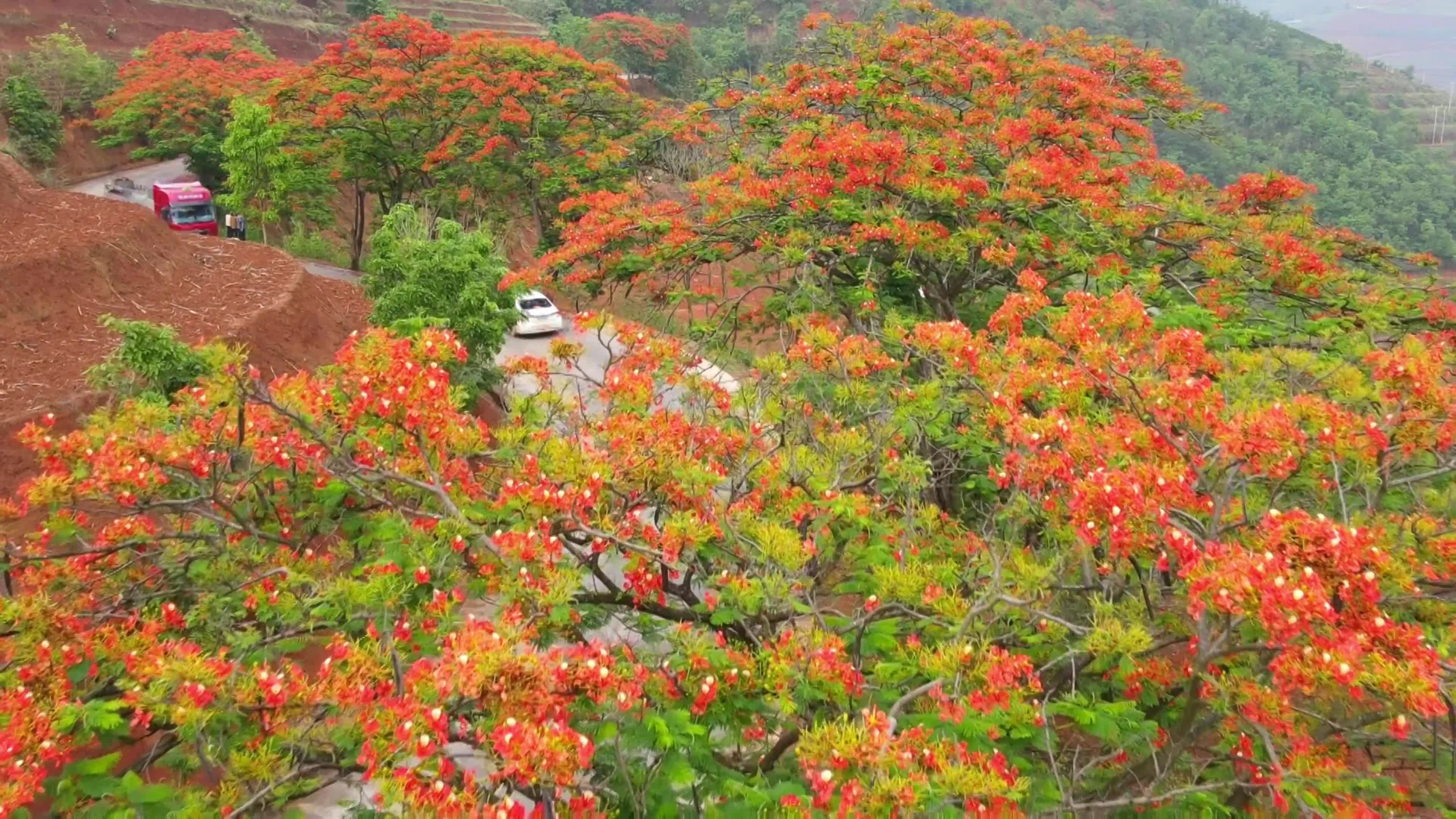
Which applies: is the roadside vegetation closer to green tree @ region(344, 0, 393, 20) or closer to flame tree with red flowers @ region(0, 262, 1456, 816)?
flame tree with red flowers @ region(0, 262, 1456, 816)

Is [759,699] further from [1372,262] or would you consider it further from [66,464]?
[1372,262]

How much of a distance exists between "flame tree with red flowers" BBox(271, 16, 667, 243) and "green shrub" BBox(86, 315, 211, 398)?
36.1 ft

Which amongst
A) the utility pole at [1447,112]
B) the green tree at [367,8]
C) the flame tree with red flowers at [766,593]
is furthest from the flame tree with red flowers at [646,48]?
the utility pole at [1447,112]

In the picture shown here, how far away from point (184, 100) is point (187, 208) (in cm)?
756

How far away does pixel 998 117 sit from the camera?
421 inches

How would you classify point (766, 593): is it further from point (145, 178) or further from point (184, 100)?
point (145, 178)

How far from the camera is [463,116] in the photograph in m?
19.3

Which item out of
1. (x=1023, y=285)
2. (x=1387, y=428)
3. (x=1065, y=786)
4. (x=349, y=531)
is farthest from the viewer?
(x=1023, y=285)

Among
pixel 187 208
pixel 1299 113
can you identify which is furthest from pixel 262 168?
pixel 1299 113

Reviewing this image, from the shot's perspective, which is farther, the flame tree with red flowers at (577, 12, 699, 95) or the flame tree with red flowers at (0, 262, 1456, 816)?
the flame tree with red flowers at (577, 12, 699, 95)

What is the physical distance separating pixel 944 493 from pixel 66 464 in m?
6.31

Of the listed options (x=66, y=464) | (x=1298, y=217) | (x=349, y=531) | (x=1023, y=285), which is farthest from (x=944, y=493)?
(x=66, y=464)

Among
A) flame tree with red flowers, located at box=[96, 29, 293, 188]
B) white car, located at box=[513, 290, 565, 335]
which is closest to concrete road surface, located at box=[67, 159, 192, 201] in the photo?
flame tree with red flowers, located at box=[96, 29, 293, 188]

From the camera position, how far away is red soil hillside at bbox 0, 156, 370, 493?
9109 millimetres
